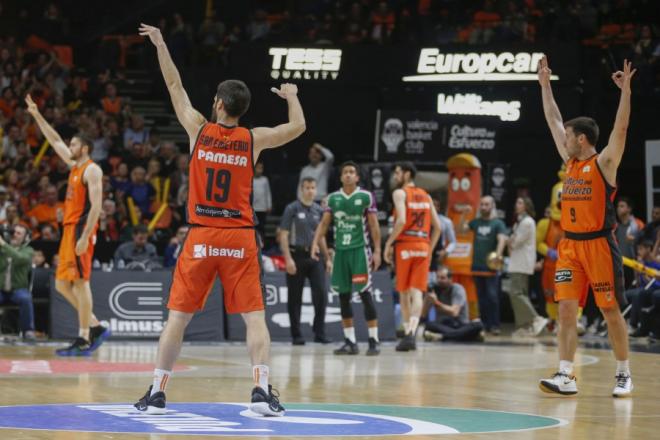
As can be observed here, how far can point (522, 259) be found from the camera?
61.2ft

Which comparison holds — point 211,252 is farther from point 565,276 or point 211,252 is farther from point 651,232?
point 651,232

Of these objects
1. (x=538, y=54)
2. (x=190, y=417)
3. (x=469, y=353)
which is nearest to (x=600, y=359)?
(x=469, y=353)

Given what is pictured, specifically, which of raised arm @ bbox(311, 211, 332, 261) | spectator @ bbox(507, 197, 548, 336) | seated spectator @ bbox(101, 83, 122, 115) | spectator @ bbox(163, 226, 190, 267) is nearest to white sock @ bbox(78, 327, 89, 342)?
raised arm @ bbox(311, 211, 332, 261)

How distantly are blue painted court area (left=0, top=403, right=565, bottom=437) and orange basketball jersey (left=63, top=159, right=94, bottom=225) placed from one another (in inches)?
195

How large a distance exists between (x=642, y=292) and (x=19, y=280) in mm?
8039

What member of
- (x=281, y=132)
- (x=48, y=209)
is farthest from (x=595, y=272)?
(x=48, y=209)

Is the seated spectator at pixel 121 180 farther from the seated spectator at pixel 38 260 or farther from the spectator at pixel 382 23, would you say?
the spectator at pixel 382 23

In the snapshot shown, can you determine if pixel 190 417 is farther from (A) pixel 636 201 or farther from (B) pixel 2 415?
(A) pixel 636 201

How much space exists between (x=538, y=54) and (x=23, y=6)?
495 inches

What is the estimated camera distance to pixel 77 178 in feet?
42.1

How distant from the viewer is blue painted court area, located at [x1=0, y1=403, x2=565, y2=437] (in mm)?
6980

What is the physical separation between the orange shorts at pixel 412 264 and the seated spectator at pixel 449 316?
7.08ft

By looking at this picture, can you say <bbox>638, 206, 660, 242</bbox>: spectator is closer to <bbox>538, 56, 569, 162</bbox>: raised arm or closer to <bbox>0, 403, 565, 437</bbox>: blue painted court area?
<bbox>538, 56, 569, 162</bbox>: raised arm

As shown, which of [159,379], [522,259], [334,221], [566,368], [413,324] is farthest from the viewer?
[522,259]
